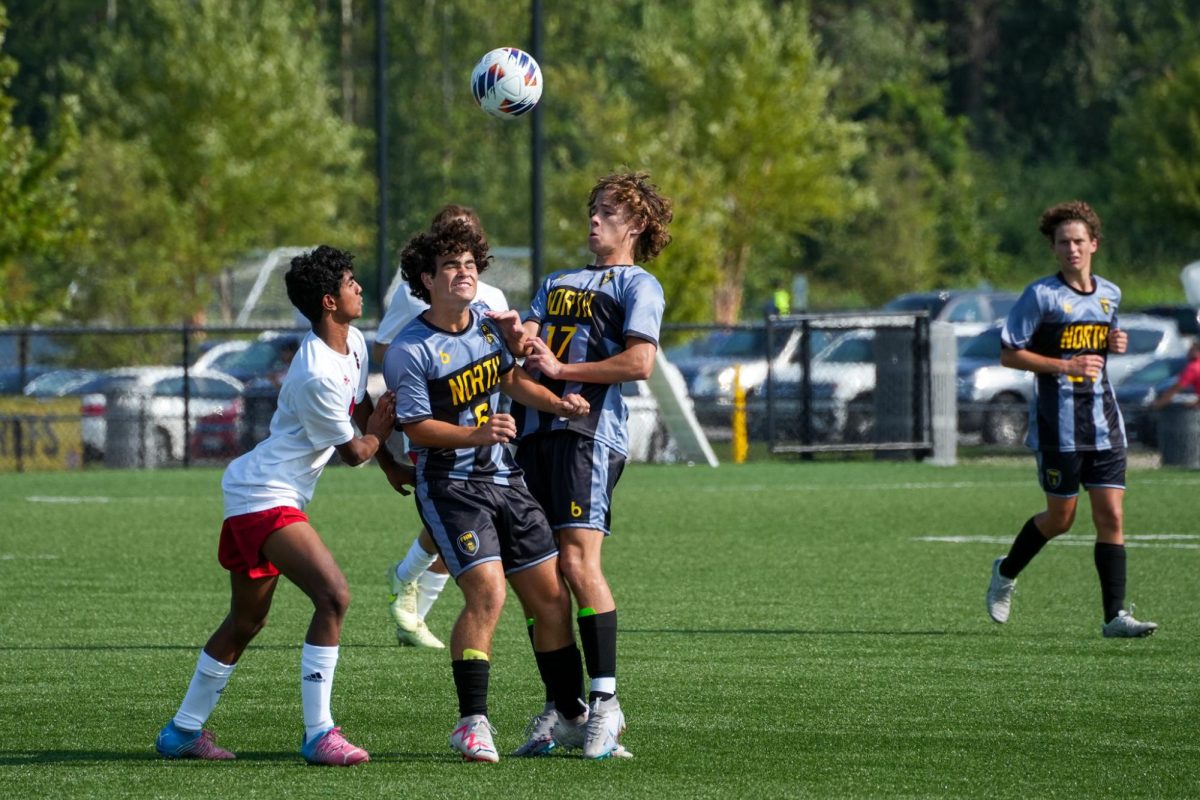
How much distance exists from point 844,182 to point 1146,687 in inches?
1486

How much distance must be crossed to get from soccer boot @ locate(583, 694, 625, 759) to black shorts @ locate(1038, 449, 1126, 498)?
3.82 metres

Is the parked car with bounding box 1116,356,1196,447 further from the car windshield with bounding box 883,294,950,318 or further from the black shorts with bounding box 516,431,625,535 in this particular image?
the black shorts with bounding box 516,431,625,535

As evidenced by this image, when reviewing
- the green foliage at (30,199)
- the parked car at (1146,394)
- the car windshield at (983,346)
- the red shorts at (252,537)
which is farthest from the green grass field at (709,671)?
the green foliage at (30,199)

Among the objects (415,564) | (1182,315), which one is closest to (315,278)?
(415,564)

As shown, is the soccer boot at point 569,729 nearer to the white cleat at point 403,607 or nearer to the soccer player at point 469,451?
the soccer player at point 469,451

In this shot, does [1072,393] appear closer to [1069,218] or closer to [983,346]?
[1069,218]

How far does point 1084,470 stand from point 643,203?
3.77m

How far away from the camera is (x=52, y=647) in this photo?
9406 mm

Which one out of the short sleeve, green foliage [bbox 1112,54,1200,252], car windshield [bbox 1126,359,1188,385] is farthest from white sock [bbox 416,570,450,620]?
green foliage [bbox 1112,54,1200,252]

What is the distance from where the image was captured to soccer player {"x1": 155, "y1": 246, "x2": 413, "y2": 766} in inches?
256

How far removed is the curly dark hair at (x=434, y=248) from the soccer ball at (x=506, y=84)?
11.3 ft

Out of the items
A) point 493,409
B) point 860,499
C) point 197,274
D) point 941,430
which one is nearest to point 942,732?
point 493,409

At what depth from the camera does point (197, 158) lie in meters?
42.4

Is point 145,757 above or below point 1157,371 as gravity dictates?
below
